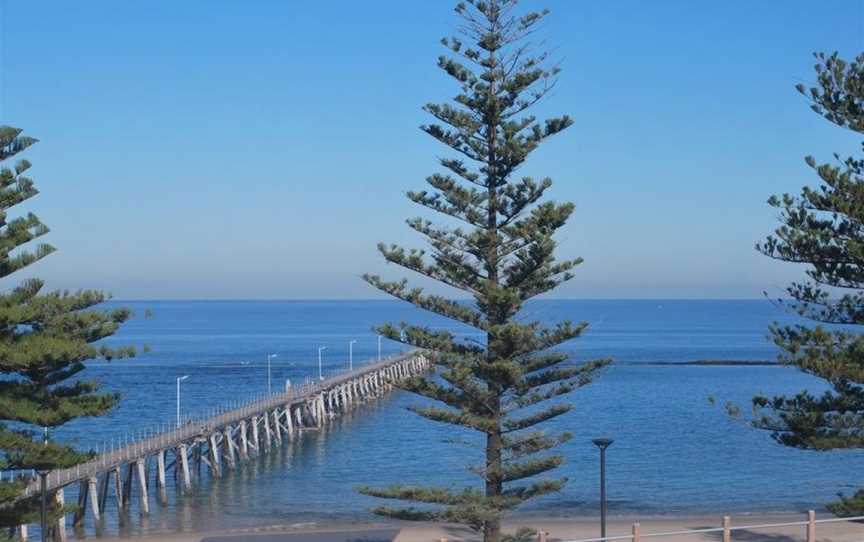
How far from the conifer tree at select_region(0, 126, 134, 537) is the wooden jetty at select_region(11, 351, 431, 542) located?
1.41 metres

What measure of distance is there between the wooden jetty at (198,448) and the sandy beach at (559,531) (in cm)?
288

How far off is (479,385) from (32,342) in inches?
307

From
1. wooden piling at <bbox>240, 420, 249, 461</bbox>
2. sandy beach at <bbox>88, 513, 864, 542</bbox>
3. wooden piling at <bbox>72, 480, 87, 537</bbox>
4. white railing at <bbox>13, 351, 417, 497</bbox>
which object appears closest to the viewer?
sandy beach at <bbox>88, 513, 864, 542</bbox>

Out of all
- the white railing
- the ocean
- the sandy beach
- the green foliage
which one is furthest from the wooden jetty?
the green foliage

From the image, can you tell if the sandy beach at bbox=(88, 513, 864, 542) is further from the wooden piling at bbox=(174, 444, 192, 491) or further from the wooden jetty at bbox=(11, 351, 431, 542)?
the wooden piling at bbox=(174, 444, 192, 491)

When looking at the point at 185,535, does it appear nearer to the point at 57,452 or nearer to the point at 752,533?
the point at 57,452

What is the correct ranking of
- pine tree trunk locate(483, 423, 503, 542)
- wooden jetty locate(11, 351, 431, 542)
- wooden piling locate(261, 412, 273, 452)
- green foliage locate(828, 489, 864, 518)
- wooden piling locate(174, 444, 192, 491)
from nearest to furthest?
green foliage locate(828, 489, 864, 518) → pine tree trunk locate(483, 423, 503, 542) → wooden jetty locate(11, 351, 431, 542) → wooden piling locate(174, 444, 192, 491) → wooden piling locate(261, 412, 273, 452)

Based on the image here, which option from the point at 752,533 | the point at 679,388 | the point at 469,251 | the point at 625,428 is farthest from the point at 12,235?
the point at 679,388

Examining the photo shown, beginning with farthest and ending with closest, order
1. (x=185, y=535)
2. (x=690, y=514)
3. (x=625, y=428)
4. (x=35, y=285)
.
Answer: (x=625, y=428)
(x=690, y=514)
(x=185, y=535)
(x=35, y=285)

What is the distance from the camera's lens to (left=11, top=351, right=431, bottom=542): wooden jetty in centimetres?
3250

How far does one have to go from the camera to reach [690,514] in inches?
1286

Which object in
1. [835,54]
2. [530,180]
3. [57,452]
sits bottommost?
[57,452]

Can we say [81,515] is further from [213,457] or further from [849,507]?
[849,507]

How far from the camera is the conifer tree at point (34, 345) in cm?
1862
